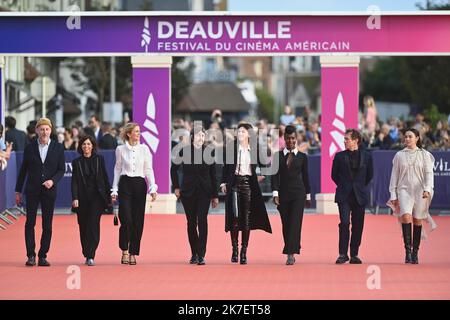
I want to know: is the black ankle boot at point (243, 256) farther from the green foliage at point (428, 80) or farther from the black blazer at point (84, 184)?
the green foliage at point (428, 80)

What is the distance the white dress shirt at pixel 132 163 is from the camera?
1689 cm

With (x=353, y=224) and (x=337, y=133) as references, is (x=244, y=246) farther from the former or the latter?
(x=337, y=133)

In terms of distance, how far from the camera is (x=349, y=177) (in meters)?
17.4

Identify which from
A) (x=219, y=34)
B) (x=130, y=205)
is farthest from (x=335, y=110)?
(x=130, y=205)

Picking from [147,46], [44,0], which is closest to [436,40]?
[147,46]

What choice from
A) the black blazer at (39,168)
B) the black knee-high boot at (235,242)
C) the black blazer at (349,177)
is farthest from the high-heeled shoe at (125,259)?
the black blazer at (349,177)

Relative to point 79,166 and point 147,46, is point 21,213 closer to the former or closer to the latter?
point 147,46

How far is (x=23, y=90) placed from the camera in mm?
45750

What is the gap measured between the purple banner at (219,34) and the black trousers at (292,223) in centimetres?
921

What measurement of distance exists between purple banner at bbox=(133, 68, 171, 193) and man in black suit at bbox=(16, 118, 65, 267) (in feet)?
30.6

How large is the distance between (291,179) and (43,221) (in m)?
3.36

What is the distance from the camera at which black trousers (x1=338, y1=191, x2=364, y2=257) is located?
56.2 ft

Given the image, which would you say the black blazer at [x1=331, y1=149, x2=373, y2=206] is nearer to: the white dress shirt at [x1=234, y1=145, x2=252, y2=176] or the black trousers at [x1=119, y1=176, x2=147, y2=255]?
the white dress shirt at [x1=234, y1=145, x2=252, y2=176]
